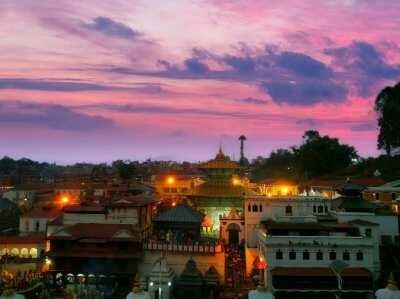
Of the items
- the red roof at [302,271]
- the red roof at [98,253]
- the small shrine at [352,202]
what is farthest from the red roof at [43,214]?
the small shrine at [352,202]

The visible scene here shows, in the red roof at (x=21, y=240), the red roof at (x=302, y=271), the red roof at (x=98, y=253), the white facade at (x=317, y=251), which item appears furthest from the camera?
the red roof at (x=21, y=240)

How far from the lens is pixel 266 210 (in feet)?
148

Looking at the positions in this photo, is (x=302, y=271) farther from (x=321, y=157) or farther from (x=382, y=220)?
(x=321, y=157)

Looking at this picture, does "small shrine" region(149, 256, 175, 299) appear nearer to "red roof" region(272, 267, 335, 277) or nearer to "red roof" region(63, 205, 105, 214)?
"red roof" region(272, 267, 335, 277)

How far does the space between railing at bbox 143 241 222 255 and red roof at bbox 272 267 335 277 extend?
5.71 m

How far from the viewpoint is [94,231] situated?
39.7 m

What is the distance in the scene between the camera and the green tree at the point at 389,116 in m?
67.6

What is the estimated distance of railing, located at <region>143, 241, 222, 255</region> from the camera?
38.0 metres

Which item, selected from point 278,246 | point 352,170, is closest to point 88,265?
point 278,246

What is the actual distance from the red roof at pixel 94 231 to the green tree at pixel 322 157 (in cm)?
4833

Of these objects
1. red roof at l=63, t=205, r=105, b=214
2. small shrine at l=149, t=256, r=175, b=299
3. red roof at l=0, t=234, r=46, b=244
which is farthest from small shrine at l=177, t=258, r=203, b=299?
red roof at l=0, t=234, r=46, b=244

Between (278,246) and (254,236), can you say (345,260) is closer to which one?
(278,246)

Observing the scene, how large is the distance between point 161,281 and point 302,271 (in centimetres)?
1038

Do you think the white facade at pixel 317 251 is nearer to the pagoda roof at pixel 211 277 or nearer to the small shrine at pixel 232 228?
the pagoda roof at pixel 211 277
